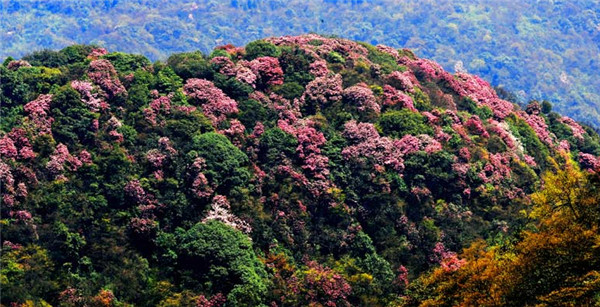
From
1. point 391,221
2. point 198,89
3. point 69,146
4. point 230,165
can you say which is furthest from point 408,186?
point 69,146

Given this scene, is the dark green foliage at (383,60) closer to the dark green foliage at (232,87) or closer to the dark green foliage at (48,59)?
the dark green foliage at (232,87)

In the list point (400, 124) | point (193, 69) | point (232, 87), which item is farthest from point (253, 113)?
point (400, 124)

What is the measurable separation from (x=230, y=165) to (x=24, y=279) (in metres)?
19.2

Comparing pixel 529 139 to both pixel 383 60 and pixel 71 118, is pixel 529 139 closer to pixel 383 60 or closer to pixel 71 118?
pixel 383 60

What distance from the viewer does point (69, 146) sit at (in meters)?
58.7

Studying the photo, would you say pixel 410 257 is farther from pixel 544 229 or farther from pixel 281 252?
pixel 544 229

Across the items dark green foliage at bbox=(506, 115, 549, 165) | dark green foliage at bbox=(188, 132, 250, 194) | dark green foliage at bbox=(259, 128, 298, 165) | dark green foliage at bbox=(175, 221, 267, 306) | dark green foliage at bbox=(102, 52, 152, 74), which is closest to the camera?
dark green foliage at bbox=(175, 221, 267, 306)

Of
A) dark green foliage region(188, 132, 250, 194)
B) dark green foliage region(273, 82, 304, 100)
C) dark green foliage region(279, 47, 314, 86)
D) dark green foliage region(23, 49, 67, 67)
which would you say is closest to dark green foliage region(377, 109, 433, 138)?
dark green foliage region(273, 82, 304, 100)

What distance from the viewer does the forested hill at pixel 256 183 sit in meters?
50.6

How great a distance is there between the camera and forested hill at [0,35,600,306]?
50.6m

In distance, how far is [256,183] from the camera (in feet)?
199

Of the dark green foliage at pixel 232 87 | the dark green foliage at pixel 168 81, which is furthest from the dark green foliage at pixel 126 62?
the dark green foliage at pixel 232 87

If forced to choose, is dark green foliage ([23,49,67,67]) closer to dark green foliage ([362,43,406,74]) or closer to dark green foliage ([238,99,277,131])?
dark green foliage ([238,99,277,131])

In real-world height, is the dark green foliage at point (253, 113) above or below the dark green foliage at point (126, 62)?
below
